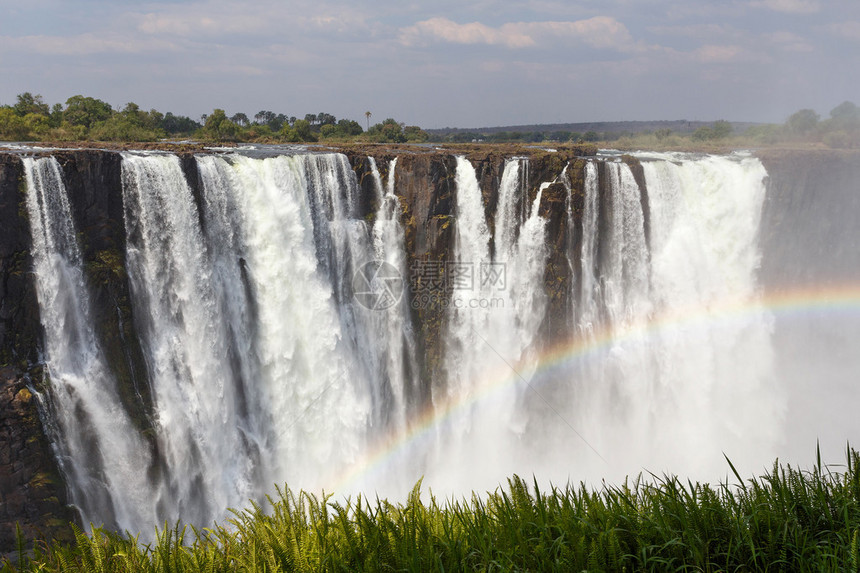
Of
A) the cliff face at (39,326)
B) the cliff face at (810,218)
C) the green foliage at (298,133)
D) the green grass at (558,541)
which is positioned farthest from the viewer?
Answer: the green foliage at (298,133)

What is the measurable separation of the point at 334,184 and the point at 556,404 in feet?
36.4

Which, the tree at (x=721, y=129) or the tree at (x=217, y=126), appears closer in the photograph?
the tree at (x=217, y=126)

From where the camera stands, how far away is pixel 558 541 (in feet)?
15.1

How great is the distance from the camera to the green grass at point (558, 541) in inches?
181

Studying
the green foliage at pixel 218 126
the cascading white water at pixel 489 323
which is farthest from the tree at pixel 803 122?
the green foliage at pixel 218 126

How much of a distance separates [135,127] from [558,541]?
27696mm

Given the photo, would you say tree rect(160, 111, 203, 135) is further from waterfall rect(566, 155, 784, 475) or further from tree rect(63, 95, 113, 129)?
waterfall rect(566, 155, 784, 475)

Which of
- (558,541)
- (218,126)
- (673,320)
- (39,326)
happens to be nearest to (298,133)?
(218,126)

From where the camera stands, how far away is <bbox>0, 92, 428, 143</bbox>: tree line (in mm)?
23859

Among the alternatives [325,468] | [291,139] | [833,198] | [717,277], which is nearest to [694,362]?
[717,277]

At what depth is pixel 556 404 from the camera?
21438 mm

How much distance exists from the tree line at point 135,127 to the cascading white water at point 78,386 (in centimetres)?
1130

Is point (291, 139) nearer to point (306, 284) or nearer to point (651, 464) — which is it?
point (306, 284)

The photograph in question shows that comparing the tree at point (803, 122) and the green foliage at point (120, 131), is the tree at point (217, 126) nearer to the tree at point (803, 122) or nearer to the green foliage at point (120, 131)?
the green foliage at point (120, 131)
